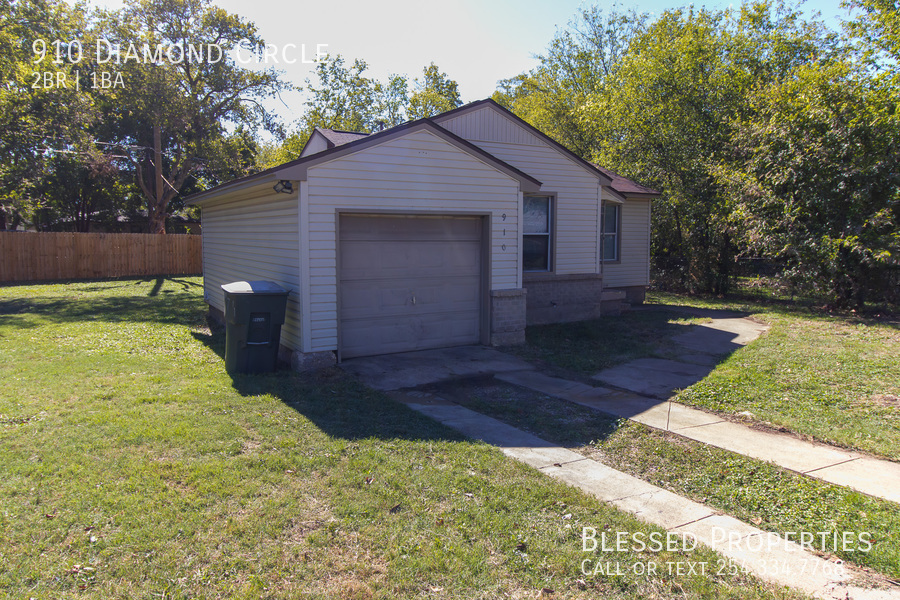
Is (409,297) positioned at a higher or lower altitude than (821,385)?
higher

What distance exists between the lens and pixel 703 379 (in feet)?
25.5

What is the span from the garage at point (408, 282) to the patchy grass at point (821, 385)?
3.95 metres

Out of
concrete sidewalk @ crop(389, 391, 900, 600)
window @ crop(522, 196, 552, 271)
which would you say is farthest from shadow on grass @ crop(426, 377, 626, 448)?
window @ crop(522, 196, 552, 271)

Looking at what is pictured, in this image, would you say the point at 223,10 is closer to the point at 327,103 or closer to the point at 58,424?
the point at 327,103

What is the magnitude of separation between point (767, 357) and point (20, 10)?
2794 centimetres

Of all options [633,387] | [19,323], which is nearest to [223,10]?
[19,323]

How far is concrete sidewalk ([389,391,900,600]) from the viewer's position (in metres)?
3.20

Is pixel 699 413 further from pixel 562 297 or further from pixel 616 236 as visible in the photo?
pixel 616 236

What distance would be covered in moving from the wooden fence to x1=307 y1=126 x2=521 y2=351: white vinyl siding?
65.5ft

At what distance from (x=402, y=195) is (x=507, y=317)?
9.57ft

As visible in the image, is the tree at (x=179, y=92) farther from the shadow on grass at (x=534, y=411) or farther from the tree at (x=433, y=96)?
the shadow on grass at (x=534, y=411)

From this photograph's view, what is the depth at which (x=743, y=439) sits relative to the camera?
18.2 ft

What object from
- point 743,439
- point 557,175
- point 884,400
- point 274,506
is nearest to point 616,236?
point 557,175

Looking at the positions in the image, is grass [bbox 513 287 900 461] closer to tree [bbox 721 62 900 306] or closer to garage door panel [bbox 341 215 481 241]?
tree [bbox 721 62 900 306]
